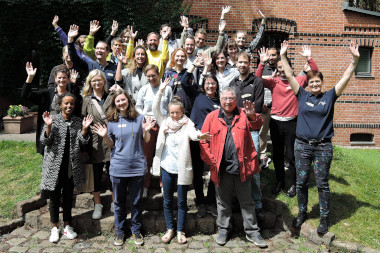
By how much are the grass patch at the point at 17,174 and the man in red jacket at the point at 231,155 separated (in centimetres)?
312

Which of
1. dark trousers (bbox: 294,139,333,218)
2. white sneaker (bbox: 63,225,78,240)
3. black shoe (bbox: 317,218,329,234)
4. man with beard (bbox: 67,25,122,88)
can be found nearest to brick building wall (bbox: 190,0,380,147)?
man with beard (bbox: 67,25,122,88)

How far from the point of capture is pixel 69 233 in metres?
4.31

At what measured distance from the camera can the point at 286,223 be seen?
4664 mm

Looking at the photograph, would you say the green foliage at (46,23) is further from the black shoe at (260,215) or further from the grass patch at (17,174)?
the black shoe at (260,215)

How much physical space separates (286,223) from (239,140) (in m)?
1.63

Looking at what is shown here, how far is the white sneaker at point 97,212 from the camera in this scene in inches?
178

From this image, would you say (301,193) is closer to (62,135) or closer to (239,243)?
(239,243)

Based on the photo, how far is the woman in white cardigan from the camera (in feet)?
13.5

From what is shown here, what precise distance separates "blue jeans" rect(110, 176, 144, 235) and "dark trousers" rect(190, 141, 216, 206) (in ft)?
2.64

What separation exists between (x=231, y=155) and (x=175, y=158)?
0.74 m

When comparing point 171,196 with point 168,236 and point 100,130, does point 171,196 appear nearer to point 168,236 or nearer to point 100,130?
point 168,236

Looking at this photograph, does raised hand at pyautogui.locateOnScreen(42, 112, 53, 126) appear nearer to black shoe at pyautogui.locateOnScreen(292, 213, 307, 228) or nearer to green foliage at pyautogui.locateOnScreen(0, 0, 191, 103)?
black shoe at pyautogui.locateOnScreen(292, 213, 307, 228)

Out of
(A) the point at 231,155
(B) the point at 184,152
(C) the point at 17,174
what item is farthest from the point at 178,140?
(C) the point at 17,174

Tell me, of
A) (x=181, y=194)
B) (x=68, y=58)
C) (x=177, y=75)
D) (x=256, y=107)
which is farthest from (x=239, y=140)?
(x=68, y=58)
